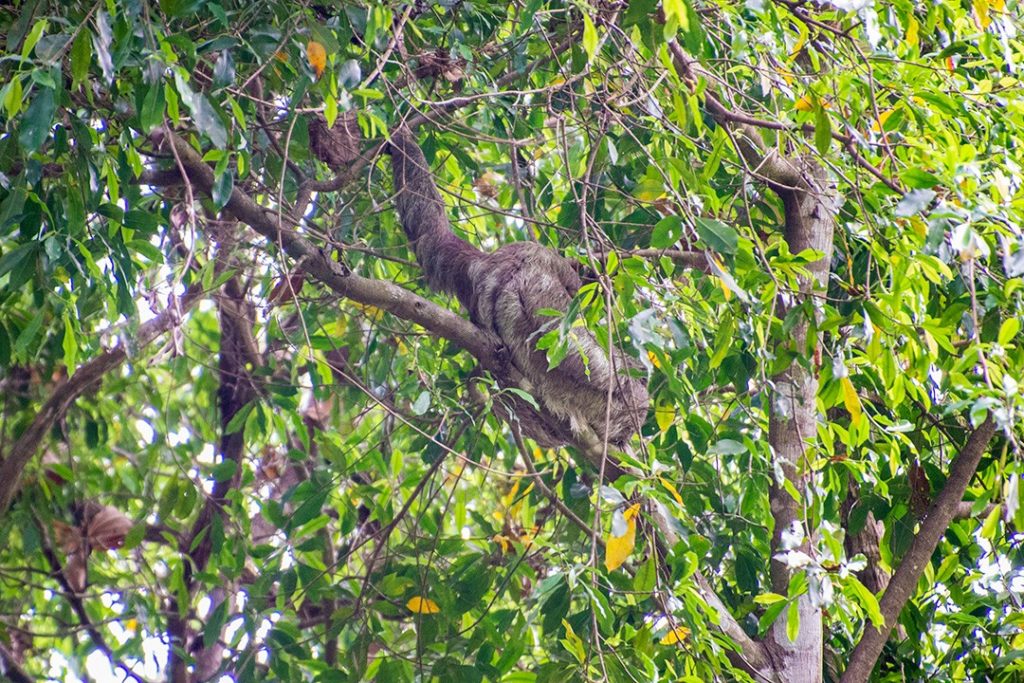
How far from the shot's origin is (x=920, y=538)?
3.57 m

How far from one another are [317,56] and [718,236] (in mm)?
1278

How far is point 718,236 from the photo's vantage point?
283 centimetres

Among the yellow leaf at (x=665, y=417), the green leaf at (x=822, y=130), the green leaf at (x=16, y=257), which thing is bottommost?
the yellow leaf at (x=665, y=417)

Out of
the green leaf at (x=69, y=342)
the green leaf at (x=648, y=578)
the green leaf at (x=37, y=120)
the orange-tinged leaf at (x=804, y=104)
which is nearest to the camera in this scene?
the green leaf at (x=37, y=120)

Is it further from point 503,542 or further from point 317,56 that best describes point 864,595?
point 317,56

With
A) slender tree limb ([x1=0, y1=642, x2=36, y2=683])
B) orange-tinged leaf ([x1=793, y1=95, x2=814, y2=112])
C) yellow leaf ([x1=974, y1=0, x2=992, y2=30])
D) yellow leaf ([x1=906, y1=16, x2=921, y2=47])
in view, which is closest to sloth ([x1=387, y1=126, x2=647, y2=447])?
orange-tinged leaf ([x1=793, y1=95, x2=814, y2=112])

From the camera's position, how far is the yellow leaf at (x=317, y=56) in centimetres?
301

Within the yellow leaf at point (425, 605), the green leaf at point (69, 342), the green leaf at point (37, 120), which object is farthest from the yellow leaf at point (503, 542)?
the green leaf at point (37, 120)

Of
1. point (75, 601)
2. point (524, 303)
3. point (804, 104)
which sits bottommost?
point (75, 601)

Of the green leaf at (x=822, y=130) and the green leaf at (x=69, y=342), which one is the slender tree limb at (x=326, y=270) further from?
the green leaf at (x=822, y=130)

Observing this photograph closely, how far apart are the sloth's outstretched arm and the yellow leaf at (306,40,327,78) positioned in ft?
3.91

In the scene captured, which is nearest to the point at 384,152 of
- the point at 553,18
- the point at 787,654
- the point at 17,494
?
the point at 553,18

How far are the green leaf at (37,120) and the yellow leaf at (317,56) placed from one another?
0.73 meters

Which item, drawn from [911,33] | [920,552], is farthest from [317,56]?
[920,552]
